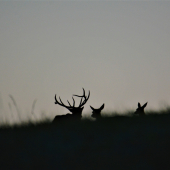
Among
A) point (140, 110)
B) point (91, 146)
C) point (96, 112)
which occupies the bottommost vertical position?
point (91, 146)

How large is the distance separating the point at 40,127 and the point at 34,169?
3.56 meters

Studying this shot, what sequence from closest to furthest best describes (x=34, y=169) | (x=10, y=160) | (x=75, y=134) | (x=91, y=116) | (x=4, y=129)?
(x=34, y=169), (x=10, y=160), (x=75, y=134), (x=4, y=129), (x=91, y=116)

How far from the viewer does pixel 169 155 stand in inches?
306

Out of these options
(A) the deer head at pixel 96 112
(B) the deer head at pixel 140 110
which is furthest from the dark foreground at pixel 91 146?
(B) the deer head at pixel 140 110

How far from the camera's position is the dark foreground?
A: 7648mm

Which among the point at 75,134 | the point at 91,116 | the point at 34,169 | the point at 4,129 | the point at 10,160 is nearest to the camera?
the point at 34,169

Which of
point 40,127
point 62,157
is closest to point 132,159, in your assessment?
point 62,157

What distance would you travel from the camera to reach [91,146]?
8.59 m

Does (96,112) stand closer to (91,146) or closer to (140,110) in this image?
(140,110)

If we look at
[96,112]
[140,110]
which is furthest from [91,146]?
[140,110]

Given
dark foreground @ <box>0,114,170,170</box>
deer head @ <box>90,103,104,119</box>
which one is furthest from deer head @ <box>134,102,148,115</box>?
dark foreground @ <box>0,114,170,170</box>

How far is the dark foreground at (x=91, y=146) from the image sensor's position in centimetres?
A: 765

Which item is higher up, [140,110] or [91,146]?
[140,110]

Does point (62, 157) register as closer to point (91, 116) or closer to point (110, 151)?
point (110, 151)
